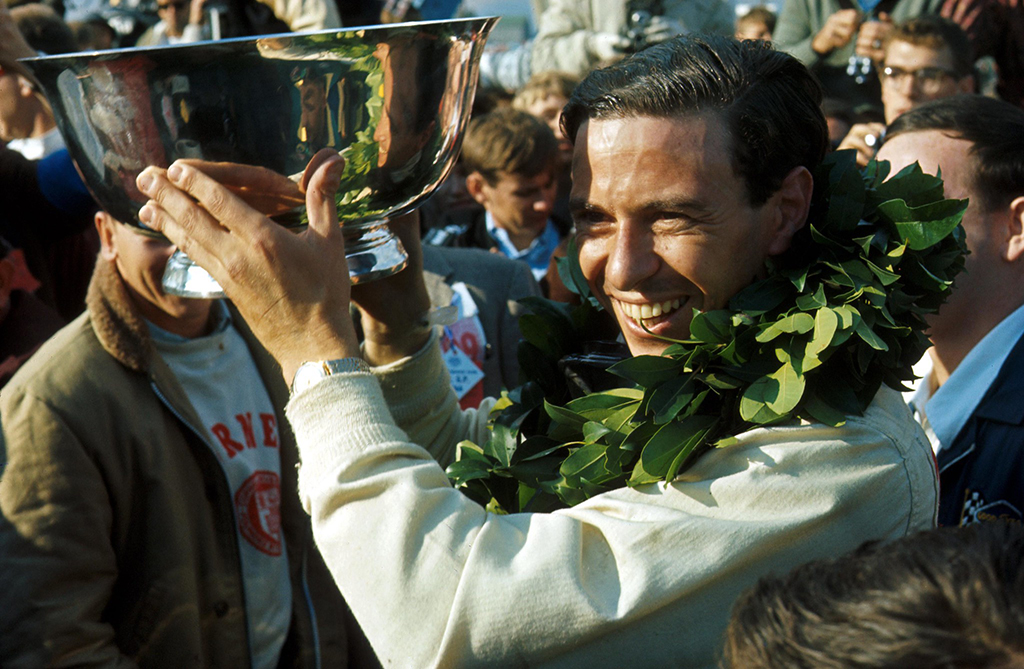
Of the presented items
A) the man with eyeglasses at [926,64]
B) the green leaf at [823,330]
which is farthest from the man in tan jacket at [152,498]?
the man with eyeglasses at [926,64]

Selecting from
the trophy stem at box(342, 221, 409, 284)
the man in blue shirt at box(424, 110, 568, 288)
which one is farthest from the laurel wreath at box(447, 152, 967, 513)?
the man in blue shirt at box(424, 110, 568, 288)

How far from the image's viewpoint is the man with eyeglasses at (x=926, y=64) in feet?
14.5

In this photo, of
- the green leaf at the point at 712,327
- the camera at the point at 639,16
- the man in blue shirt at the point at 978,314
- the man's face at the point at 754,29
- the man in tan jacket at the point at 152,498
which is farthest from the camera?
the man's face at the point at 754,29

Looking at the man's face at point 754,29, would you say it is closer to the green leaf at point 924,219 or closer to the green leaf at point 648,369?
the green leaf at point 924,219

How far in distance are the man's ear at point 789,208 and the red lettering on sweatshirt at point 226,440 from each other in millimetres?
1786

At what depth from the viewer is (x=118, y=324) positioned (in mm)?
2723

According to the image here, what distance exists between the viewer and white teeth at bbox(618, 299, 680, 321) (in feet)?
5.70

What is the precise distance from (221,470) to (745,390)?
172 cm

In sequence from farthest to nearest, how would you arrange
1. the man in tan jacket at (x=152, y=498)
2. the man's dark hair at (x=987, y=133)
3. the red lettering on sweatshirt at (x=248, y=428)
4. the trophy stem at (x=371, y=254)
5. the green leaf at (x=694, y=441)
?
the red lettering on sweatshirt at (x=248, y=428) → the man's dark hair at (x=987, y=133) → the man in tan jacket at (x=152, y=498) → the trophy stem at (x=371, y=254) → the green leaf at (x=694, y=441)

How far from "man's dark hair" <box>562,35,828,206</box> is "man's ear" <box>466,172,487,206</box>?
9.63 ft

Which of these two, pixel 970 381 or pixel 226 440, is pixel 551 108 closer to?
pixel 226 440

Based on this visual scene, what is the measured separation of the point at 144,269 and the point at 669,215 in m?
1.77

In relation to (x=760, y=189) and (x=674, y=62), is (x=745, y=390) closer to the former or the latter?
(x=760, y=189)

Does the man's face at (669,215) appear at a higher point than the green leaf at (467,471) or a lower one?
higher
